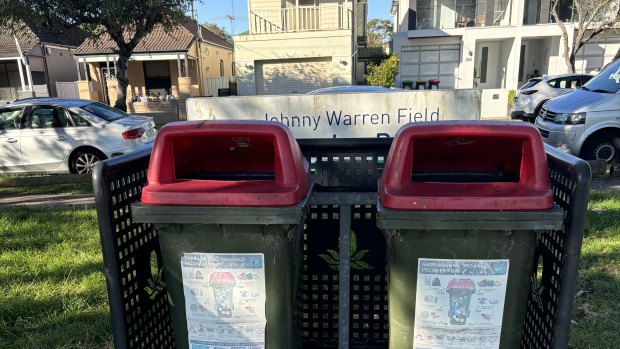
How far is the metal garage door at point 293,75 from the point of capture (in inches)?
774

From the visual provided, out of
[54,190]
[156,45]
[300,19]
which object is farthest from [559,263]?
[156,45]

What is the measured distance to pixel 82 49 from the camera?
2505 centimetres

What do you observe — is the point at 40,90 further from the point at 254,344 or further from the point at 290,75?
the point at 254,344

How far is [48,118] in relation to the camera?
27.5 ft

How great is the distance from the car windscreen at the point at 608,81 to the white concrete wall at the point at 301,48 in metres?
A: 12.1

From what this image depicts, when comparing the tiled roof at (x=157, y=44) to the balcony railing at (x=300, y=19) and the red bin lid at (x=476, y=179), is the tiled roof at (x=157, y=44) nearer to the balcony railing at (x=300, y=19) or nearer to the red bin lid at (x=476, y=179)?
the balcony railing at (x=300, y=19)

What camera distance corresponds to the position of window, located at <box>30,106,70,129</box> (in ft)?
27.4

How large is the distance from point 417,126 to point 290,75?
18.7m

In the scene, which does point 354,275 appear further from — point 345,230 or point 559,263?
point 559,263

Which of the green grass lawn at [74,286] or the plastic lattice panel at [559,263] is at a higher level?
the plastic lattice panel at [559,263]

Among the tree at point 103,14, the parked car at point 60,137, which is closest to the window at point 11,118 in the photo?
the parked car at point 60,137

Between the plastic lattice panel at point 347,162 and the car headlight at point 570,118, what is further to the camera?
the car headlight at point 570,118

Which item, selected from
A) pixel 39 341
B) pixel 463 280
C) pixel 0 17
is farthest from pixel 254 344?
pixel 0 17

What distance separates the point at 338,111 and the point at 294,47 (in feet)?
53.4
